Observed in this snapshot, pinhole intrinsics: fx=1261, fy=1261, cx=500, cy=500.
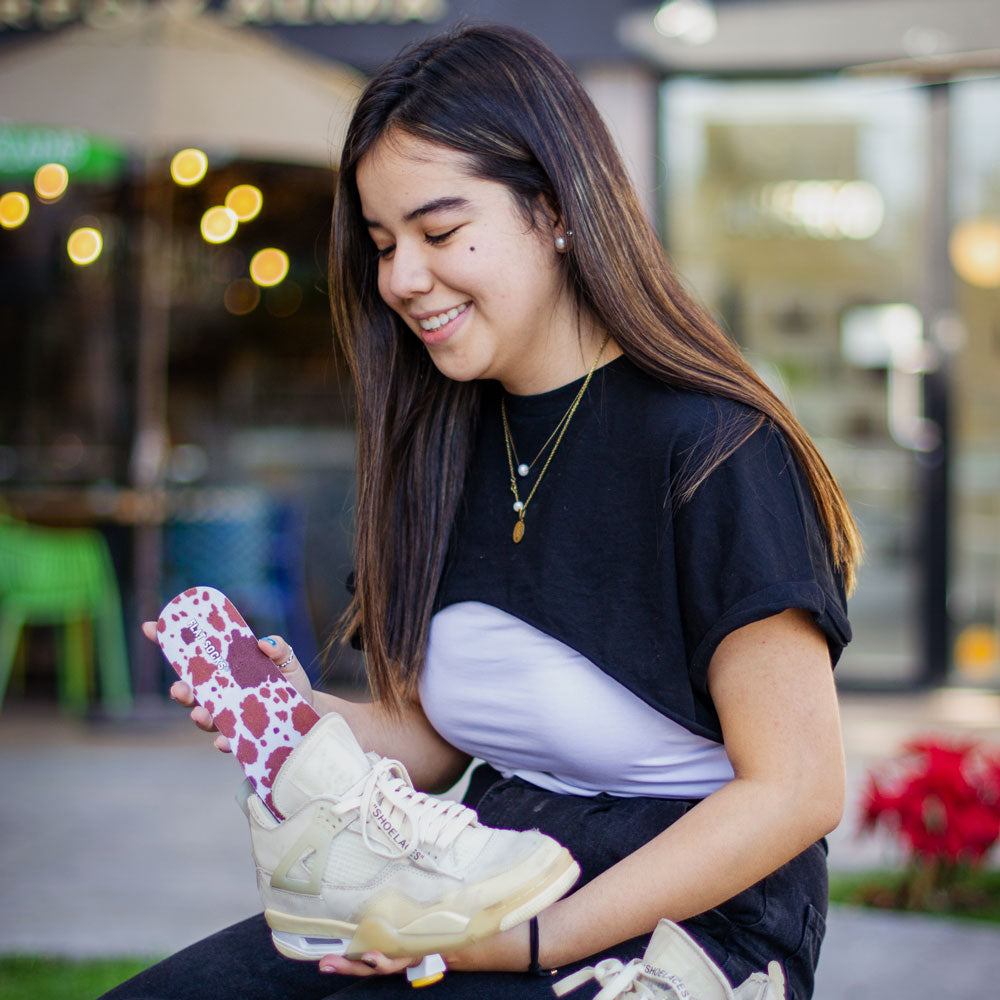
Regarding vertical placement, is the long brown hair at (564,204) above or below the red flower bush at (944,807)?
above

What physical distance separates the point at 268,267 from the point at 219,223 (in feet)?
1.29

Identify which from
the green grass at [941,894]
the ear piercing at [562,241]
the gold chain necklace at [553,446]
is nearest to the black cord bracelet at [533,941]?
the gold chain necklace at [553,446]

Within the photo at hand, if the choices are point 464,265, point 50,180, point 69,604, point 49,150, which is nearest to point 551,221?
point 464,265

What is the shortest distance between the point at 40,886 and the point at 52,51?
321cm

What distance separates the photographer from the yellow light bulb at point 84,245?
766 cm

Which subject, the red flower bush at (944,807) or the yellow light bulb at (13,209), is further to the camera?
the yellow light bulb at (13,209)

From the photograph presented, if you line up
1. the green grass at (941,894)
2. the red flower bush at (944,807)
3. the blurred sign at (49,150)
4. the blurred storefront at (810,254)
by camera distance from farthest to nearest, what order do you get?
the blurred sign at (49,150) < the blurred storefront at (810,254) < the green grass at (941,894) < the red flower bush at (944,807)

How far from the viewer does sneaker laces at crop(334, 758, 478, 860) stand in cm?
124

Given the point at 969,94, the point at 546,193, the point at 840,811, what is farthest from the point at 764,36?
the point at 840,811

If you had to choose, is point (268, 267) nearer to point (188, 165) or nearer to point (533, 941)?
point (188, 165)

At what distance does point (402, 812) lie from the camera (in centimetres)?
126

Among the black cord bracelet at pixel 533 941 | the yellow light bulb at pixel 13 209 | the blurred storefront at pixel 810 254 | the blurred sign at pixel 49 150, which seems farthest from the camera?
the yellow light bulb at pixel 13 209

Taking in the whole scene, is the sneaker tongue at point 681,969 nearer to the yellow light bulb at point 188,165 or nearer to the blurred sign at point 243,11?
the blurred sign at point 243,11

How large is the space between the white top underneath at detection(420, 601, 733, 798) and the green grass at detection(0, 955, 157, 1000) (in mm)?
1681
